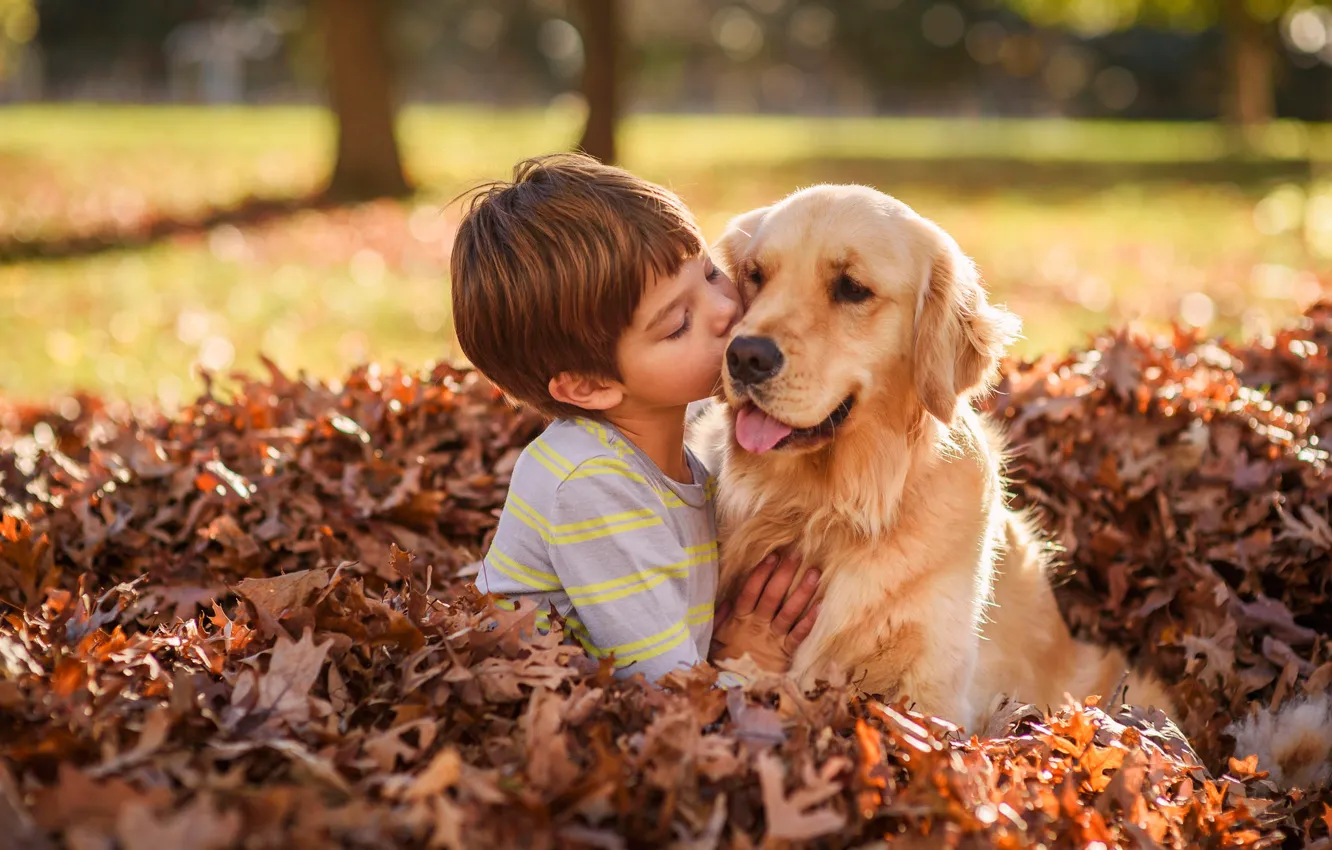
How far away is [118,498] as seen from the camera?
3.81 m

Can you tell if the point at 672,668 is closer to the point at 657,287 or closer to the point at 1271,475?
the point at 657,287

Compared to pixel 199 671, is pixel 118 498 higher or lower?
lower

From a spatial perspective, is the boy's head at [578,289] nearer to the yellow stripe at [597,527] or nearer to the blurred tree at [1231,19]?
the yellow stripe at [597,527]

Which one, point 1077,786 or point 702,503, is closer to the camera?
point 1077,786

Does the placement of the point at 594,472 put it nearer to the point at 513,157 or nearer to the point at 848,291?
the point at 848,291

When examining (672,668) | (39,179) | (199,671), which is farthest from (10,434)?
(39,179)

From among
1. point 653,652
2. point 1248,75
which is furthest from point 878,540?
point 1248,75

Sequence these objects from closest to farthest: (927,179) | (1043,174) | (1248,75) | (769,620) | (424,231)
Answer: (769,620) < (424,231) < (927,179) < (1043,174) < (1248,75)

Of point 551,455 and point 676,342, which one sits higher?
point 676,342

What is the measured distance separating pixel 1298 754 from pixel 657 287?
7.16ft

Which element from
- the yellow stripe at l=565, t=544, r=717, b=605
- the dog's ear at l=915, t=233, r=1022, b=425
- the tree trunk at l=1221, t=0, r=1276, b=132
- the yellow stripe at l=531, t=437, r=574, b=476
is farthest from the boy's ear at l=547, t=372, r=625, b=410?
the tree trunk at l=1221, t=0, r=1276, b=132

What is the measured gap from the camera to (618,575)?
278 centimetres

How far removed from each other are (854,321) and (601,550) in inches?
35.0

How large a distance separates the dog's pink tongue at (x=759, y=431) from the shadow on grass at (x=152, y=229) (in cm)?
1109
